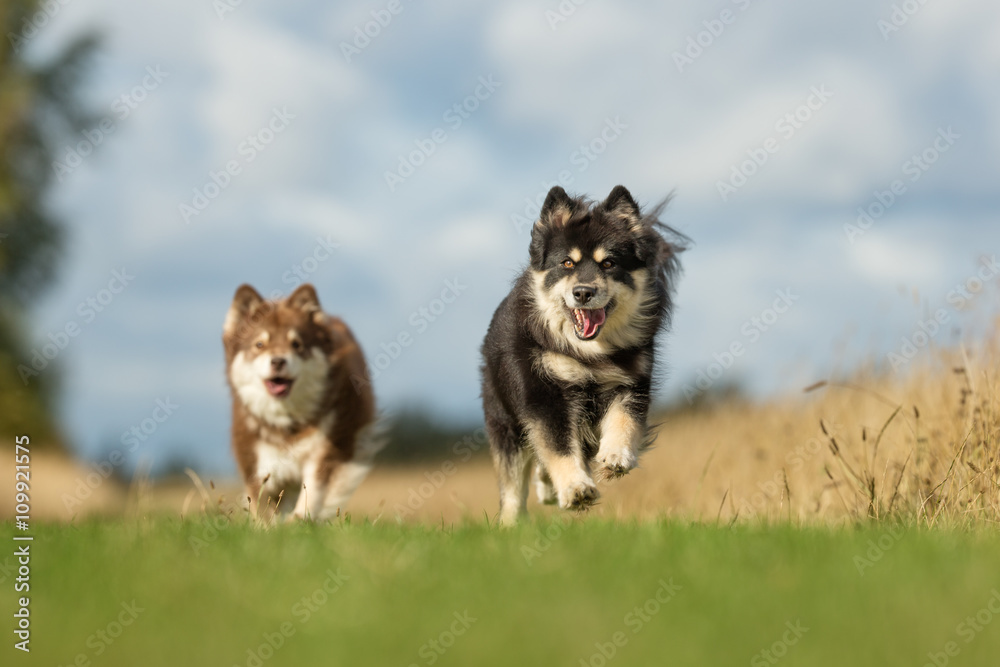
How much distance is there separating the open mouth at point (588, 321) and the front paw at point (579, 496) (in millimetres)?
1037

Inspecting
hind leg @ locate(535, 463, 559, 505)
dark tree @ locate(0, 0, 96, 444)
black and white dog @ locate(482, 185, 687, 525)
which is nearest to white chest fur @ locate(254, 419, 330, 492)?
black and white dog @ locate(482, 185, 687, 525)

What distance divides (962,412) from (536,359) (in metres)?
3.58

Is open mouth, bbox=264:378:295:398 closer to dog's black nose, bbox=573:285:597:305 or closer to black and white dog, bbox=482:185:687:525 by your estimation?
black and white dog, bbox=482:185:687:525

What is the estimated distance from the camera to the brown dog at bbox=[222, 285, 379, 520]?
8.27 meters

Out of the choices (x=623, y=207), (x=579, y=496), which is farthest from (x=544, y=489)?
(x=623, y=207)

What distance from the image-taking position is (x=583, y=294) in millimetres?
6039

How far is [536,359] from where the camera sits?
21.1 feet

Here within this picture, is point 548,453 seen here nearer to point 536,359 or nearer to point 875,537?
point 536,359

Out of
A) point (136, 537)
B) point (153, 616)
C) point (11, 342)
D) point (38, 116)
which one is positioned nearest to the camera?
point (153, 616)

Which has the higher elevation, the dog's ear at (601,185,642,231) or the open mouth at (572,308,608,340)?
the dog's ear at (601,185,642,231)

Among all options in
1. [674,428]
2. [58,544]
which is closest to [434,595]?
[58,544]

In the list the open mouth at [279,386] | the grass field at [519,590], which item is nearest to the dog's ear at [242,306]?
the open mouth at [279,386]

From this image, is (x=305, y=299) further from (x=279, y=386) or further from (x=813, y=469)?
(x=813, y=469)

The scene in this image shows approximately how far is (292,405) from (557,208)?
10.8ft
